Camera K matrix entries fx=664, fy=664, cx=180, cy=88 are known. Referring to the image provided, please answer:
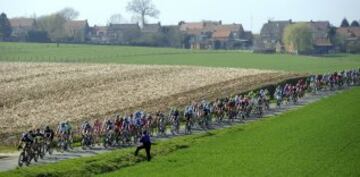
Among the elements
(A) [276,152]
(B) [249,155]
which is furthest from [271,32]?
(B) [249,155]

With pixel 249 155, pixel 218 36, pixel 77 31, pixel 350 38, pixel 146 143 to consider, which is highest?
pixel 77 31

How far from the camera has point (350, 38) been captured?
167125mm

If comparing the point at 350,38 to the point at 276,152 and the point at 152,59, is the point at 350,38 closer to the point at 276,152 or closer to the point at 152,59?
the point at 152,59

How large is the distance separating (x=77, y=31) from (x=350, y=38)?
73090mm

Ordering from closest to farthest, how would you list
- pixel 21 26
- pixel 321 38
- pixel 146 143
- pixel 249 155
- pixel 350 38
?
pixel 146 143 < pixel 249 155 < pixel 321 38 < pixel 350 38 < pixel 21 26

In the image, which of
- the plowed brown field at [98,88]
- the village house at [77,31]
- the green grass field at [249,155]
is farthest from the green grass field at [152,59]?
the green grass field at [249,155]

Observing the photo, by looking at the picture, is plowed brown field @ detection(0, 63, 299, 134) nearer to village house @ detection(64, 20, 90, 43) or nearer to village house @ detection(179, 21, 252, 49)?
village house @ detection(64, 20, 90, 43)

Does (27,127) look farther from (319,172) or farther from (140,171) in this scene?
(319,172)

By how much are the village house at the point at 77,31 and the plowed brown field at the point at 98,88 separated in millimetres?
91265

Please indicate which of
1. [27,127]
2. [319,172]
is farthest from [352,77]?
[319,172]

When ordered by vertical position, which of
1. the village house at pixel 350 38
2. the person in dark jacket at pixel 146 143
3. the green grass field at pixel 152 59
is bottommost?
the green grass field at pixel 152 59

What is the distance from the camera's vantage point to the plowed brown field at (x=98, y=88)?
136 feet

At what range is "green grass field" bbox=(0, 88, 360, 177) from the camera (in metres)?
23.0

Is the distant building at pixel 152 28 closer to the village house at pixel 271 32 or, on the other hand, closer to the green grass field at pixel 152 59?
the village house at pixel 271 32
